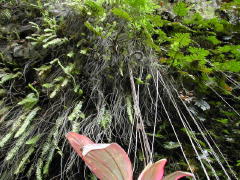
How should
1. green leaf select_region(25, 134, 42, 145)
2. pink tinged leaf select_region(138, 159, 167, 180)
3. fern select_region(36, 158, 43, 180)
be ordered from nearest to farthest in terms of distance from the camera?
pink tinged leaf select_region(138, 159, 167, 180), fern select_region(36, 158, 43, 180), green leaf select_region(25, 134, 42, 145)

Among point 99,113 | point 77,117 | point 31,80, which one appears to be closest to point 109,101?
point 99,113

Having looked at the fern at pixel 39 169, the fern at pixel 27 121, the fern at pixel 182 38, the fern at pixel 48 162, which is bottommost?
the fern at pixel 39 169

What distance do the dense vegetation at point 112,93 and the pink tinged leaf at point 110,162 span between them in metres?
0.51

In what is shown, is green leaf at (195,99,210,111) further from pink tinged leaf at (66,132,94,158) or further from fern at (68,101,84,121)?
pink tinged leaf at (66,132,94,158)

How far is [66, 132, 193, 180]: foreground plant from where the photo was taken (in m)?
0.69

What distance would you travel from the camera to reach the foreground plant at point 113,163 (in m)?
0.69

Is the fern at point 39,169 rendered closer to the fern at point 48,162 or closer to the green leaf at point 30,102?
the fern at point 48,162

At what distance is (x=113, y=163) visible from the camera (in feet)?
2.40

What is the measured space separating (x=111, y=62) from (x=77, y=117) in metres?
0.65

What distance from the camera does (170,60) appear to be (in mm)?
1862

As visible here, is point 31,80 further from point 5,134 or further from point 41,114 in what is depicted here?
point 5,134

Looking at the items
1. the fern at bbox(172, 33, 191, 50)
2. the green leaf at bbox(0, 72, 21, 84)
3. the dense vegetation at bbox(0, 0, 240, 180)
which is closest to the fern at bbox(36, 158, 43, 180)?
the dense vegetation at bbox(0, 0, 240, 180)

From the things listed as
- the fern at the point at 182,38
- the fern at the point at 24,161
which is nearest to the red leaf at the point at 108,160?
the fern at the point at 24,161

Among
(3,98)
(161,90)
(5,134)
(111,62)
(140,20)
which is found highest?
(140,20)
